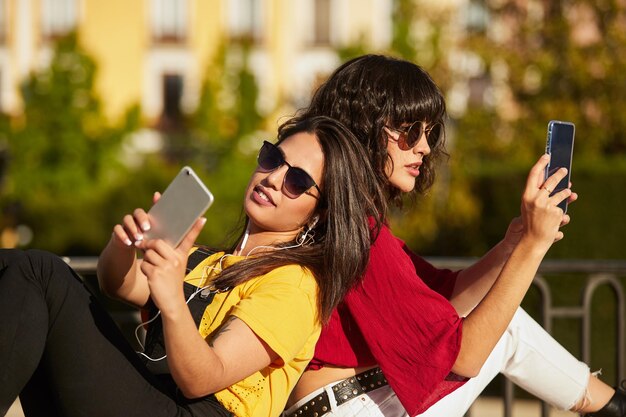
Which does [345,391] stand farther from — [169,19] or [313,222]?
[169,19]

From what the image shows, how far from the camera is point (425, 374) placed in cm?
314

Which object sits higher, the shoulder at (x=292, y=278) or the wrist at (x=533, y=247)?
the wrist at (x=533, y=247)

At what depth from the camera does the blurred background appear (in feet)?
46.3

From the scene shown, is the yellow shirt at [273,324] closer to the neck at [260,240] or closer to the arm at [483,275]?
the neck at [260,240]

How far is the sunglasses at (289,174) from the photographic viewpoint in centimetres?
322

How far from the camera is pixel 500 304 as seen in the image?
308 cm

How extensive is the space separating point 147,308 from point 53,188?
817 inches

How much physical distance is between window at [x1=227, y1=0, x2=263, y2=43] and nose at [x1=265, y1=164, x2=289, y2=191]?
27778mm

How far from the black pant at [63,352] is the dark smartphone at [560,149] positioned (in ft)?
3.96

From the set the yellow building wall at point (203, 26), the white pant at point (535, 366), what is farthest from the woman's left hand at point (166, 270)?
the yellow building wall at point (203, 26)

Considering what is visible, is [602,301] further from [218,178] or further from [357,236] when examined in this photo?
[218,178]

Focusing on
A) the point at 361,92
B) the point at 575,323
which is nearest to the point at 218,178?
the point at 575,323

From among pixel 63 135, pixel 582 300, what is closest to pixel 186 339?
pixel 582 300

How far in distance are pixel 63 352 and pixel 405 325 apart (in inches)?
36.9
